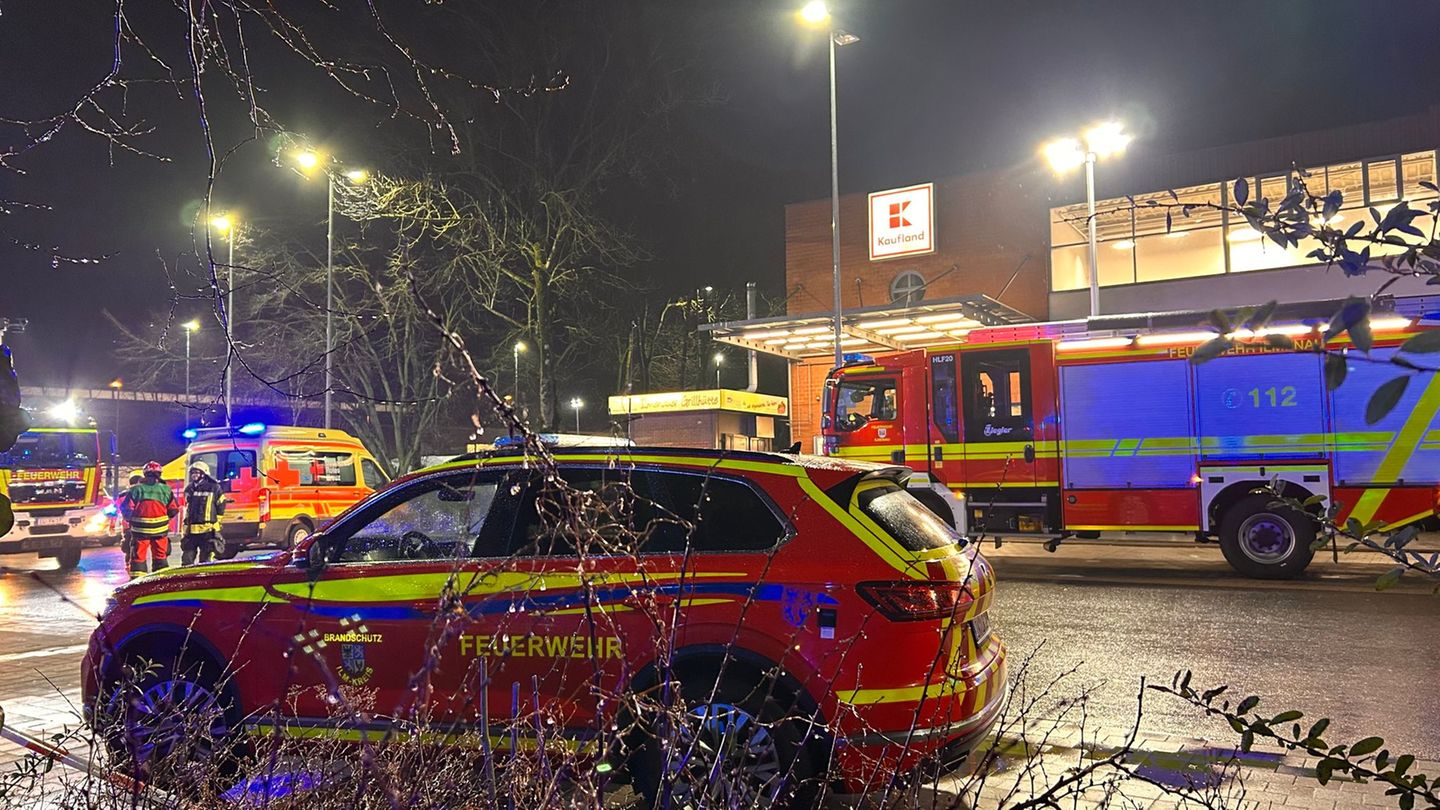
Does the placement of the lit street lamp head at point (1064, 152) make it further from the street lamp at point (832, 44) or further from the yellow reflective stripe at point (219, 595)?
the yellow reflective stripe at point (219, 595)

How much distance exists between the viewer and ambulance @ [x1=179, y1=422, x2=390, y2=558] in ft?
57.9

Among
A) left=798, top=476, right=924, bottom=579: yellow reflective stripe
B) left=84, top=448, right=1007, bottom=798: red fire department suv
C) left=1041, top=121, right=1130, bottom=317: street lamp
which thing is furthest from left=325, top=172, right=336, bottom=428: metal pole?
left=798, top=476, right=924, bottom=579: yellow reflective stripe

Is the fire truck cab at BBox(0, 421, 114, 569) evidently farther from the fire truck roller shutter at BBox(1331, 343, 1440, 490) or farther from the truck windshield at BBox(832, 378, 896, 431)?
the fire truck roller shutter at BBox(1331, 343, 1440, 490)

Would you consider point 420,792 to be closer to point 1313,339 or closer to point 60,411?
point 1313,339

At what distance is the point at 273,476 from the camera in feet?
57.3

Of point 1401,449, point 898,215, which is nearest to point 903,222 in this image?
point 898,215

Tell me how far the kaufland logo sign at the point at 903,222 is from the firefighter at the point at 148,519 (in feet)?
67.3

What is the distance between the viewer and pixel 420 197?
24688 millimetres

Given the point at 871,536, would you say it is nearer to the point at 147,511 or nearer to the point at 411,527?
the point at 411,527

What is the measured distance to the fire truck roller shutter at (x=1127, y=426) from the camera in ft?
42.9

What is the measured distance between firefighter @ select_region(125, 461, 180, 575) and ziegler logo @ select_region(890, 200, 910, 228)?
20.7 m

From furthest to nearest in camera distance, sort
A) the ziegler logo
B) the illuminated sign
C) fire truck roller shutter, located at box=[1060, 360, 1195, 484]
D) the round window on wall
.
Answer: the round window on wall, the ziegler logo, the illuminated sign, fire truck roller shutter, located at box=[1060, 360, 1195, 484]

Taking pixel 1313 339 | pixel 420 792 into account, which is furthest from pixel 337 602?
pixel 1313 339

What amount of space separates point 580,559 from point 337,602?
3681mm
